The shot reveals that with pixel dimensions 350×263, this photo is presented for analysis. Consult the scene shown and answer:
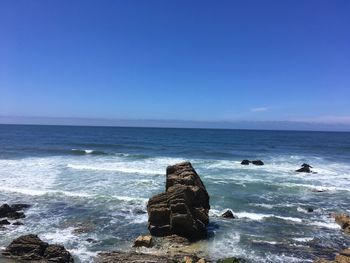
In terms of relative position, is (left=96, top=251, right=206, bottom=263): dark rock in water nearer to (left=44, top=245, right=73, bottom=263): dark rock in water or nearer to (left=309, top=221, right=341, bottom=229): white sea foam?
(left=44, top=245, right=73, bottom=263): dark rock in water

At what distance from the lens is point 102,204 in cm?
2173

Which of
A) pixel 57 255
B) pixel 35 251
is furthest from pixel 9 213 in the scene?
pixel 57 255

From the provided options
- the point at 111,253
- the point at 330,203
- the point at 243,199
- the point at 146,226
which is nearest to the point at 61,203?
the point at 146,226

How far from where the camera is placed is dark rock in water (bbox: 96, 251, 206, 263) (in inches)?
516

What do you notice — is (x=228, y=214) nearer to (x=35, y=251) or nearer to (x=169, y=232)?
(x=169, y=232)

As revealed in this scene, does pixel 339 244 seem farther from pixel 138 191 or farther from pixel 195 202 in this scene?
pixel 138 191

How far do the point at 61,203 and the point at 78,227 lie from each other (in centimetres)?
502

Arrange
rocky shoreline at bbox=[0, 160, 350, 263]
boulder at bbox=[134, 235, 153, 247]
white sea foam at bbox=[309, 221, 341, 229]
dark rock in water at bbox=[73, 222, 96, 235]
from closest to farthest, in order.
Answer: rocky shoreline at bbox=[0, 160, 350, 263] → boulder at bbox=[134, 235, 153, 247] → dark rock in water at bbox=[73, 222, 96, 235] → white sea foam at bbox=[309, 221, 341, 229]

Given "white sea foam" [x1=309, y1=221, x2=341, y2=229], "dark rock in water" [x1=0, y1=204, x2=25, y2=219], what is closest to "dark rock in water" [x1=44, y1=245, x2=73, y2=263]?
"dark rock in water" [x1=0, y1=204, x2=25, y2=219]

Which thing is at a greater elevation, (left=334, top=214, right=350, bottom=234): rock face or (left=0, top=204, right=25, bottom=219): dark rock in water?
(left=334, top=214, right=350, bottom=234): rock face

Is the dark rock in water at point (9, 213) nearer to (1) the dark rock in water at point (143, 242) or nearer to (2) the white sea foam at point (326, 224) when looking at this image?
(1) the dark rock in water at point (143, 242)

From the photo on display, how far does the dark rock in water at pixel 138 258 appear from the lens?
1311cm

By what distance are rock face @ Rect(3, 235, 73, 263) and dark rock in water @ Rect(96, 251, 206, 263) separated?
4.36 ft

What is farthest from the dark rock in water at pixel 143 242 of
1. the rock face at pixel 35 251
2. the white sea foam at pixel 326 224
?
the white sea foam at pixel 326 224
